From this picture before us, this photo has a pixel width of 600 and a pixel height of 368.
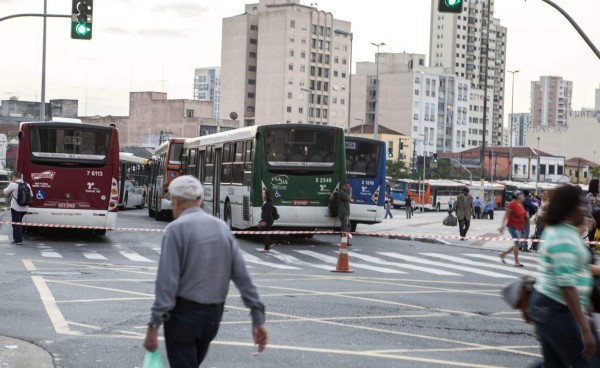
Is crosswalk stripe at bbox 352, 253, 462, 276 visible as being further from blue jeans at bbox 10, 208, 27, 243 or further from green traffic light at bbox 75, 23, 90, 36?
green traffic light at bbox 75, 23, 90, 36

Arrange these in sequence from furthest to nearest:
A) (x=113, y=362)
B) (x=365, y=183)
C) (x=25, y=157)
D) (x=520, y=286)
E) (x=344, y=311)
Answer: (x=365, y=183) < (x=25, y=157) < (x=344, y=311) < (x=113, y=362) < (x=520, y=286)

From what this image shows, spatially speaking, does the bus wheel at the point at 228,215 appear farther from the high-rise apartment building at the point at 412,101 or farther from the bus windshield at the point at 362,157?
the high-rise apartment building at the point at 412,101

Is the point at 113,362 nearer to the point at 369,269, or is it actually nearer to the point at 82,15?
the point at 369,269

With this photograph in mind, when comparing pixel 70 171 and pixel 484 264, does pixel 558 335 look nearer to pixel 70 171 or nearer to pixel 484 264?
pixel 484 264

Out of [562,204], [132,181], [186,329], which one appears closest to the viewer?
[186,329]

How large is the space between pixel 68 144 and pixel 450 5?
11.9 metres

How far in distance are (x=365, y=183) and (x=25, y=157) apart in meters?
11.6

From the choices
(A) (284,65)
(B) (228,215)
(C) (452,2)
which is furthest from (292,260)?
(A) (284,65)

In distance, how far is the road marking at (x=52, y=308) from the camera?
1176 centimetres

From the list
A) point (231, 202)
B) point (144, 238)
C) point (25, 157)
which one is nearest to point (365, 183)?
point (231, 202)

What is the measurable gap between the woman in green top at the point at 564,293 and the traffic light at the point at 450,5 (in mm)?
13643

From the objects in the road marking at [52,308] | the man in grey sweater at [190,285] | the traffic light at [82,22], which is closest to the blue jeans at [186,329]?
the man in grey sweater at [190,285]

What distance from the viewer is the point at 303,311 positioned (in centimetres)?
1373

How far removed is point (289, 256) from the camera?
990 inches
